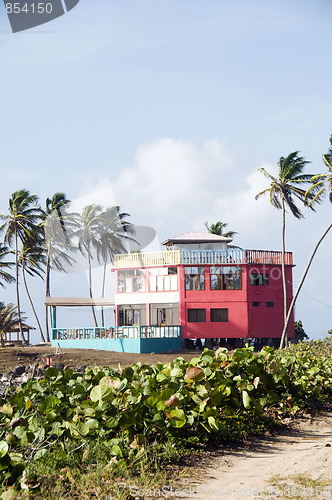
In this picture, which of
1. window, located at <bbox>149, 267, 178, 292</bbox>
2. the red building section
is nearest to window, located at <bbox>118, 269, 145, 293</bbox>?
the red building section

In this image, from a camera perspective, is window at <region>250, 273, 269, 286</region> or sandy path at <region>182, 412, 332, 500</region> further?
window at <region>250, 273, 269, 286</region>

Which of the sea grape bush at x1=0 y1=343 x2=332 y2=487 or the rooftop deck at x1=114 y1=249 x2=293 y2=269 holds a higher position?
the rooftop deck at x1=114 y1=249 x2=293 y2=269

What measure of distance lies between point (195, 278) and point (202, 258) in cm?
162

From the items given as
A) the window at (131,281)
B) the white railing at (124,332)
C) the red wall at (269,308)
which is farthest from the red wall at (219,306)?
the window at (131,281)

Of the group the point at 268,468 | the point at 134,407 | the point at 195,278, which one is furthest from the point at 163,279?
the point at 268,468

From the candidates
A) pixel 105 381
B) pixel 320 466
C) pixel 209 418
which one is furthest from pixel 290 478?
pixel 105 381

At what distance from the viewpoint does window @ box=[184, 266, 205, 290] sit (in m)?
41.3

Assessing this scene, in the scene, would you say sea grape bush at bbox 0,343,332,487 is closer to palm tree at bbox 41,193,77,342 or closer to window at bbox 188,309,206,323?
window at bbox 188,309,206,323

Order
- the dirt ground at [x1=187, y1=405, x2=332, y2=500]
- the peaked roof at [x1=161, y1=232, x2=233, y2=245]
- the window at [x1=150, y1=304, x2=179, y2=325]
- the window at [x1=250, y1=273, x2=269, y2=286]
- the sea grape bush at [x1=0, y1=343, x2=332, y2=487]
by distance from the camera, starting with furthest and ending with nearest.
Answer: the peaked roof at [x1=161, y1=232, x2=233, y2=245], the window at [x1=150, y1=304, x2=179, y2=325], the window at [x1=250, y1=273, x2=269, y2=286], the sea grape bush at [x1=0, y1=343, x2=332, y2=487], the dirt ground at [x1=187, y1=405, x2=332, y2=500]

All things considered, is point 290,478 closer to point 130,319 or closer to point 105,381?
point 105,381

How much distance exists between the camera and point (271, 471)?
6414 mm

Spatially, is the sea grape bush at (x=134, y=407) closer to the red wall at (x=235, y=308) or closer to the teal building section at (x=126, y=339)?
the teal building section at (x=126, y=339)

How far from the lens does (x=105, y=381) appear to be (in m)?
7.39

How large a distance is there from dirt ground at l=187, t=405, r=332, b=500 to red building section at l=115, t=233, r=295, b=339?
32.2m
